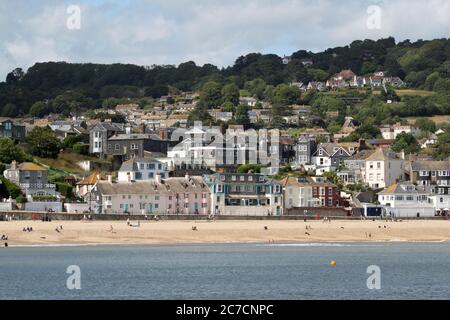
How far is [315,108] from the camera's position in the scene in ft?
546

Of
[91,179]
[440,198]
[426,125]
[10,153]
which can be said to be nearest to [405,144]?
[426,125]

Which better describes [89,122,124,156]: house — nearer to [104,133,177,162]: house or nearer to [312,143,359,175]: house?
[104,133,177,162]: house

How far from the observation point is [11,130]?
4190 inches

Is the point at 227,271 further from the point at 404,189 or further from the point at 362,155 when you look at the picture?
the point at 362,155

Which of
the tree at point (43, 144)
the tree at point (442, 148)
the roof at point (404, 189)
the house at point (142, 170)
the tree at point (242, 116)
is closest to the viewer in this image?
the house at point (142, 170)

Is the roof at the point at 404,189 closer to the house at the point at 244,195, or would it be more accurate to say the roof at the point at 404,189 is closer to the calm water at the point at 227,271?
the house at the point at 244,195

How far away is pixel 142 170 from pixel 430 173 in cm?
2592

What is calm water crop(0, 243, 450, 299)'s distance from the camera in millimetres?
38750

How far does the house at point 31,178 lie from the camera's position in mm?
82625

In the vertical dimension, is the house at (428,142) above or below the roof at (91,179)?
above

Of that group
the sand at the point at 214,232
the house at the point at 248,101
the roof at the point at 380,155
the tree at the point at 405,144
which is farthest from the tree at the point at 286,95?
the sand at the point at 214,232

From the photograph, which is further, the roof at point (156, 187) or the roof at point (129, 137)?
the roof at point (129, 137)

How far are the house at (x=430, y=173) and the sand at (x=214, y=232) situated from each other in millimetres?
19243
